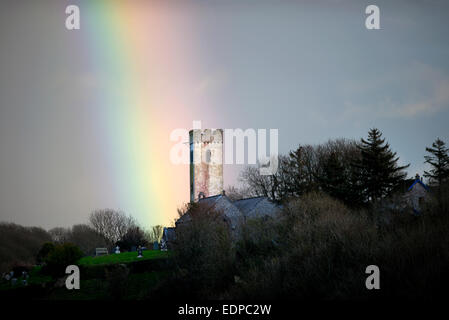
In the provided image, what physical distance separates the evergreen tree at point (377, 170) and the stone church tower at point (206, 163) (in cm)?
1944

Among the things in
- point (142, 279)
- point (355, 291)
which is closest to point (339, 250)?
point (355, 291)

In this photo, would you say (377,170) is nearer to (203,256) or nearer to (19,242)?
(203,256)

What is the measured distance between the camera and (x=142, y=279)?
92.6 feet

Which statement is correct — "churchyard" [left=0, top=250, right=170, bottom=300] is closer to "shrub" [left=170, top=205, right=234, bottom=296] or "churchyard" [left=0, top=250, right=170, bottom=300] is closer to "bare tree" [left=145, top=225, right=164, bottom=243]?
"shrub" [left=170, top=205, right=234, bottom=296]

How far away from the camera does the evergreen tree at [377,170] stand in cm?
4100

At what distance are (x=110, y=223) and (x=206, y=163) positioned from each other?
90.3 ft

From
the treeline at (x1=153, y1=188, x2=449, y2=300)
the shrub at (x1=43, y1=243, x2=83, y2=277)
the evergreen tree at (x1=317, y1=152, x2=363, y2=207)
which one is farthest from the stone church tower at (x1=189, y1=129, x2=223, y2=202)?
the treeline at (x1=153, y1=188, x2=449, y2=300)

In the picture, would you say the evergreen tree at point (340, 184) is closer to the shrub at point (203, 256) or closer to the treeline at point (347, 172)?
the treeline at point (347, 172)

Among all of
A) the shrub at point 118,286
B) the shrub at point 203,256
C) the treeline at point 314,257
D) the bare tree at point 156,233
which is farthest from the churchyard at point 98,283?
the bare tree at point 156,233

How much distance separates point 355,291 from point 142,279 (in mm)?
16983

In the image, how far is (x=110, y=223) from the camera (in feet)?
249

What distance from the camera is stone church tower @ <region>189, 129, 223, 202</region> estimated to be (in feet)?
184

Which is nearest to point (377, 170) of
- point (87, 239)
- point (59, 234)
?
point (87, 239)
